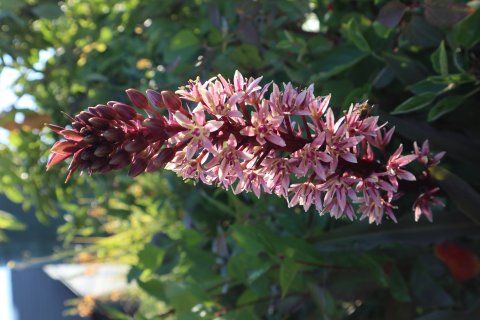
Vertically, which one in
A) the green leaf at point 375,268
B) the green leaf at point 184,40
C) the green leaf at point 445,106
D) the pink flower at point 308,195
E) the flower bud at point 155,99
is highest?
the flower bud at point 155,99

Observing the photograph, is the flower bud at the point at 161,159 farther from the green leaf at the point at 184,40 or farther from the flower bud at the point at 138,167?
the green leaf at the point at 184,40

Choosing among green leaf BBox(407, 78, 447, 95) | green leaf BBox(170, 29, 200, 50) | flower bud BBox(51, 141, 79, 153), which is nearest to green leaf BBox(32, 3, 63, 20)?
green leaf BBox(170, 29, 200, 50)

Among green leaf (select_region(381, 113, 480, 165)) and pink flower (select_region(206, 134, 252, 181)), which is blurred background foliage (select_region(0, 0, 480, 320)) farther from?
pink flower (select_region(206, 134, 252, 181))

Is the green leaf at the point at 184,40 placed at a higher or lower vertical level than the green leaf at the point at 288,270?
higher

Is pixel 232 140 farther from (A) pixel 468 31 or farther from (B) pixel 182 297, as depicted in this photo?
(B) pixel 182 297

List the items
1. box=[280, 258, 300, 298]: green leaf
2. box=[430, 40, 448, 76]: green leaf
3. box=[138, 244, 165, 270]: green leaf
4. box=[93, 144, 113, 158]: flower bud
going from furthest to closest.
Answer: box=[138, 244, 165, 270]: green leaf → box=[280, 258, 300, 298]: green leaf → box=[430, 40, 448, 76]: green leaf → box=[93, 144, 113, 158]: flower bud

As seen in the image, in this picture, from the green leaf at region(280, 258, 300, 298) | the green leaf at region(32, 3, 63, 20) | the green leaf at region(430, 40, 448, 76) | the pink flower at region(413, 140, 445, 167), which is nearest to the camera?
the pink flower at region(413, 140, 445, 167)

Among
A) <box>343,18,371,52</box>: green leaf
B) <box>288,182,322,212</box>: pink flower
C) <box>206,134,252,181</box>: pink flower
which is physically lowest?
<box>343,18,371,52</box>: green leaf

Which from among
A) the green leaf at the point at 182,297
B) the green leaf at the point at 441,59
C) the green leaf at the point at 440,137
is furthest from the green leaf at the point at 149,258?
the green leaf at the point at 441,59

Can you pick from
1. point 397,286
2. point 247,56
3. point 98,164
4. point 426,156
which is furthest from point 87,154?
point 397,286
